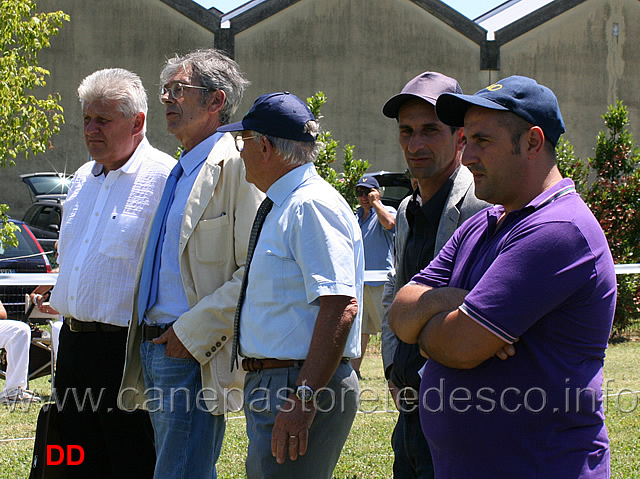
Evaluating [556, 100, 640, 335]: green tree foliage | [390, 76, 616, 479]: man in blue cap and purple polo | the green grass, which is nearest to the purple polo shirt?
[390, 76, 616, 479]: man in blue cap and purple polo

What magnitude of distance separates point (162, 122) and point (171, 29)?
270 cm

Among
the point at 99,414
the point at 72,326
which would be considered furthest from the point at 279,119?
the point at 99,414

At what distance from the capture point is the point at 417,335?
2424mm

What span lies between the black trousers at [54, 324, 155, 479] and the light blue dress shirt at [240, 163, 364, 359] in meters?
1.18

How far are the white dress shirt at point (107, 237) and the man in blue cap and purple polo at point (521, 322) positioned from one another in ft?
6.34

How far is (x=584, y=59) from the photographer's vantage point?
24531 mm

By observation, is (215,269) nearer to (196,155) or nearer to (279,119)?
(196,155)

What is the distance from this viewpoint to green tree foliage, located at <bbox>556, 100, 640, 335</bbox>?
1267 centimetres

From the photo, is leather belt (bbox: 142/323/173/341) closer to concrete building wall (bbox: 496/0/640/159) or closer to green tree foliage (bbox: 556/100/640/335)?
green tree foliage (bbox: 556/100/640/335)

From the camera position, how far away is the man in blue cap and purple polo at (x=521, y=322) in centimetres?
211

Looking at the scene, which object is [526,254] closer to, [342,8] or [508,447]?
[508,447]

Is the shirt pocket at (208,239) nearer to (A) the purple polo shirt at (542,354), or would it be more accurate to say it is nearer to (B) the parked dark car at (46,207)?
(A) the purple polo shirt at (542,354)

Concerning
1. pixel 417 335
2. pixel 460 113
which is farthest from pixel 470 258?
pixel 460 113

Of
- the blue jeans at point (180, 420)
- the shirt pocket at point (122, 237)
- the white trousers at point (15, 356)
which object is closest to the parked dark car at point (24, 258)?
the white trousers at point (15, 356)
